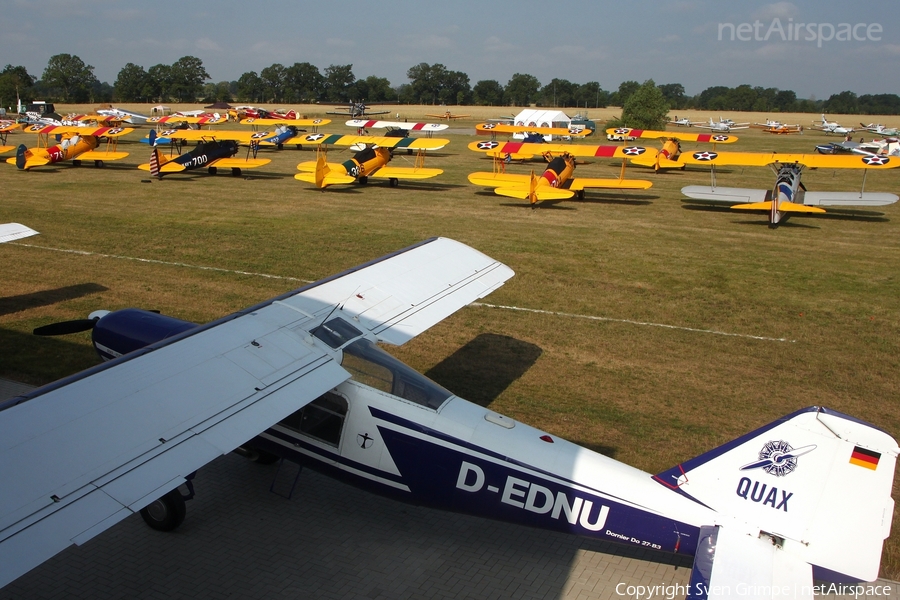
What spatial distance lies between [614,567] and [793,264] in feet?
39.2

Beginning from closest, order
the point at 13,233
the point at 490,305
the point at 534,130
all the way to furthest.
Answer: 1. the point at 13,233
2. the point at 490,305
3. the point at 534,130

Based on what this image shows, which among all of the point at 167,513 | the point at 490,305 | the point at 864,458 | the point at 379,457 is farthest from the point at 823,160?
the point at 167,513

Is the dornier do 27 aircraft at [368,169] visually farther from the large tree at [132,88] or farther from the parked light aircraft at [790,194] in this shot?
the large tree at [132,88]

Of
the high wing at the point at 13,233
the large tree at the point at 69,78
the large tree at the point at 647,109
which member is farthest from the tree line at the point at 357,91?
the high wing at the point at 13,233

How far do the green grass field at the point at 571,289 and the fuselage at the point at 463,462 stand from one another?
2.21 metres

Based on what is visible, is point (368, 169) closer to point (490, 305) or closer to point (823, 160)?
point (490, 305)

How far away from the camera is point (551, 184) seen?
72.5 ft

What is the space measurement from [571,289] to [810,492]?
8638 mm

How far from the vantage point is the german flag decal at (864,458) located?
3832 millimetres

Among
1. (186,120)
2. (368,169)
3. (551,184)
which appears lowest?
(551,184)

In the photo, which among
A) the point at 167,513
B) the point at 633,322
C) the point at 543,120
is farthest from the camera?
the point at 543,120

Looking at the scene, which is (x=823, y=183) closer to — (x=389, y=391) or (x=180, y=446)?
(x=389, y=391)

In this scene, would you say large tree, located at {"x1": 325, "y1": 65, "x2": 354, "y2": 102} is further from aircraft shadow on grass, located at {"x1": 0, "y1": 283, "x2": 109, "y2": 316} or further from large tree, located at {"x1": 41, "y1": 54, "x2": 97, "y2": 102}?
aircraft shadow on grass, located at {"x1": 0, "y1": 283, "x2": 109, "y2": 316}

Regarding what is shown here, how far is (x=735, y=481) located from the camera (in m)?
4.22
